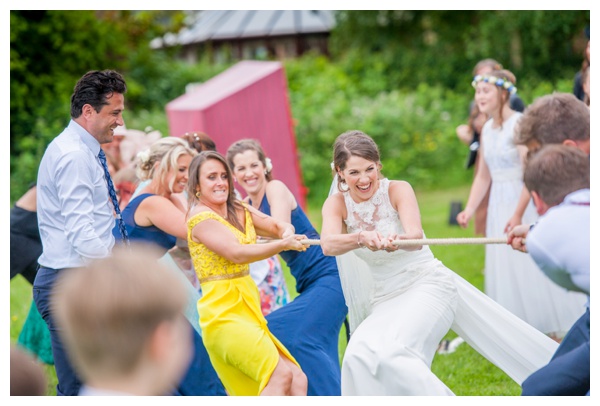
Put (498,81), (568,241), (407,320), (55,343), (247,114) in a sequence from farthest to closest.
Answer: (247,114)
(498,81)
(55,343)
(407,320)
(568,241)

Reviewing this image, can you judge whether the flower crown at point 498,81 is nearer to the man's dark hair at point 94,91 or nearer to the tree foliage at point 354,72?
the man's dark hair at point 94,91

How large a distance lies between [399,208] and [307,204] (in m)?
10.1

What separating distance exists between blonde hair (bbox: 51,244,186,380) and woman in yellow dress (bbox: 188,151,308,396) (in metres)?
2.11

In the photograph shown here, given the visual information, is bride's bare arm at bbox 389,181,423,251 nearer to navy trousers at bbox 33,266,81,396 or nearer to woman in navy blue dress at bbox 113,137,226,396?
woman in navy blue dress at bbox 113,137,226,396

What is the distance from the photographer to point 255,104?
12.6 meters

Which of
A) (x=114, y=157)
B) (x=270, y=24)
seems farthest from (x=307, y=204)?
(x=270, y=24)

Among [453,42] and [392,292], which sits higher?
[453,42]

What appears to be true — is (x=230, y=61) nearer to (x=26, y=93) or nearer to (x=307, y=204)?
(x=26, y=93)

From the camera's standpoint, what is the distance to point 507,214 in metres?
6.87

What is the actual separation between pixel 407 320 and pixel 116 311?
7.20 ft

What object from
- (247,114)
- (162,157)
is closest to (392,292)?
(162,157)

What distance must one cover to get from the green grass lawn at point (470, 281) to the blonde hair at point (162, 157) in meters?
1.80

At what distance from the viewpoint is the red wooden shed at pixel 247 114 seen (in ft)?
38.7

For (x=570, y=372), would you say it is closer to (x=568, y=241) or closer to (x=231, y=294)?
(x=568, y=241)
